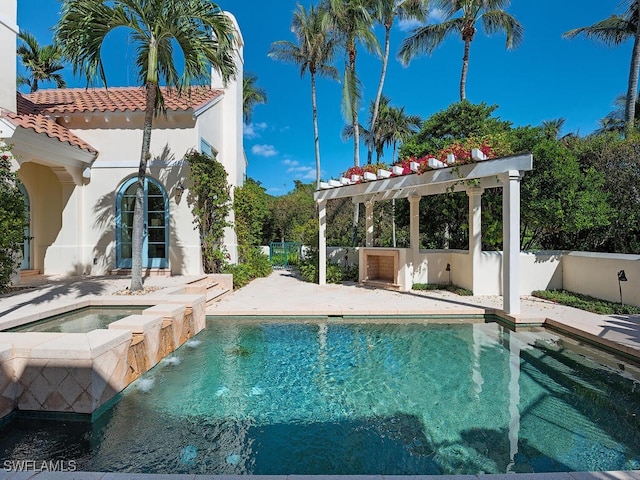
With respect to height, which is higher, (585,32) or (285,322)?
(585,32)

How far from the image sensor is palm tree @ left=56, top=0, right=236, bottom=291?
7.51 metres

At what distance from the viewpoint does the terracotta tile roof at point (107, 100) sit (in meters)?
11.4

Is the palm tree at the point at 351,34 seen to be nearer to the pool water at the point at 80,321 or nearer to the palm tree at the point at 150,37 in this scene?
the palm tree at the point at 150,37

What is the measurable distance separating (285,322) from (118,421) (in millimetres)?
4170

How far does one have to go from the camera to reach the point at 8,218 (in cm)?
671

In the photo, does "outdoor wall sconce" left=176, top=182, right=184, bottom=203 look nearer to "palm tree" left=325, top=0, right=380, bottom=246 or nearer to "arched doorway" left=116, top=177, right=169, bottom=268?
"arched doorway" left=116, top=177, right=169, bottom=268

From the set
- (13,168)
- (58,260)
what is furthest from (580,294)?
(58,260)

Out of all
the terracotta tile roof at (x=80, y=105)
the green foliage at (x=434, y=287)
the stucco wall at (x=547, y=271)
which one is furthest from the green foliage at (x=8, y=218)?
the green foliage at (x=434, y=287)

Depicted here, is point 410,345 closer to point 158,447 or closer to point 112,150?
point 158,447

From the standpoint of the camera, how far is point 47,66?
72.0ft

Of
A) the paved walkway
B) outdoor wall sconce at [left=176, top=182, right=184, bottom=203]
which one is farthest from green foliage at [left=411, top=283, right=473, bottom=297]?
outdoor wall sconce at [left=176, top=182, right=184, bottom=203]

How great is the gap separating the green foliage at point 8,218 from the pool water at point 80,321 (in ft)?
5.65

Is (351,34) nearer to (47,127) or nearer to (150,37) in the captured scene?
(150,37)

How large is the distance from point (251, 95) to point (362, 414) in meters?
30.9
